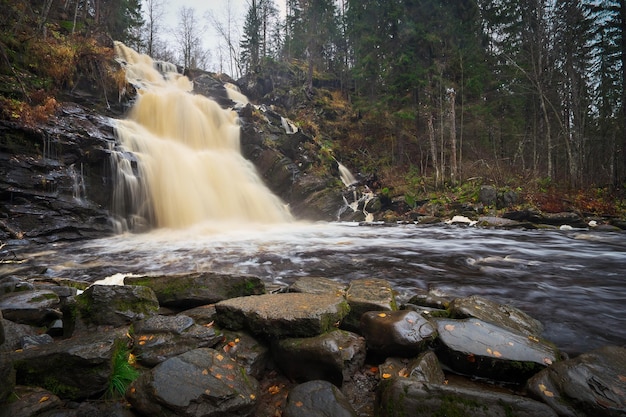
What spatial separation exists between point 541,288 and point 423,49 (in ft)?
65.7

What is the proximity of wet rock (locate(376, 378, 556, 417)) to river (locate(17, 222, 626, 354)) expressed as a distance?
180 centimetres

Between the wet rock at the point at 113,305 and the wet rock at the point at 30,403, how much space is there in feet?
3.61

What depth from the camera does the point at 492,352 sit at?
8.32 feet

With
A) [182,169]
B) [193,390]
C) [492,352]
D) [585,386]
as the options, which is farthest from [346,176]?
[193,390]

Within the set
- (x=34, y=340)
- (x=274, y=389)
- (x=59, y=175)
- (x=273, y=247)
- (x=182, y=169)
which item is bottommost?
(x=274, y=389)

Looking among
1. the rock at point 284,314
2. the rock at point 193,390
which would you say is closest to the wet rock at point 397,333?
the rock at point 284,314

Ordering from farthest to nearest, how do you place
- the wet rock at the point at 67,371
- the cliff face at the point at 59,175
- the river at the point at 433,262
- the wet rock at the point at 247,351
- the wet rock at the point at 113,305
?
1. the cliff face at the point at 59,175
2. the river at the point at 433,262
3. the wet rock at the point at 113,305
4. the wet rock at the point at 247,351
5. the wet rock at the point at 67,371

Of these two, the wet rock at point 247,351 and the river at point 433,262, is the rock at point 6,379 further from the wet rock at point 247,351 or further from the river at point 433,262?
the river at point 433,262

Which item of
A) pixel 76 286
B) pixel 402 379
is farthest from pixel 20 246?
pixel 402 379

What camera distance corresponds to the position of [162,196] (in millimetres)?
12039

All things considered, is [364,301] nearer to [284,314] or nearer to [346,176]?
[284,314]

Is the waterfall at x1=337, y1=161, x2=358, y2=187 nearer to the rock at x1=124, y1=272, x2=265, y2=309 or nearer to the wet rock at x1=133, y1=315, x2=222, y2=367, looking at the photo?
the rock at x1=124, y1=272, x2=265, y2=309

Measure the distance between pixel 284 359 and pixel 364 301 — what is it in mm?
1106

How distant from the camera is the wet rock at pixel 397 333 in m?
2.69
